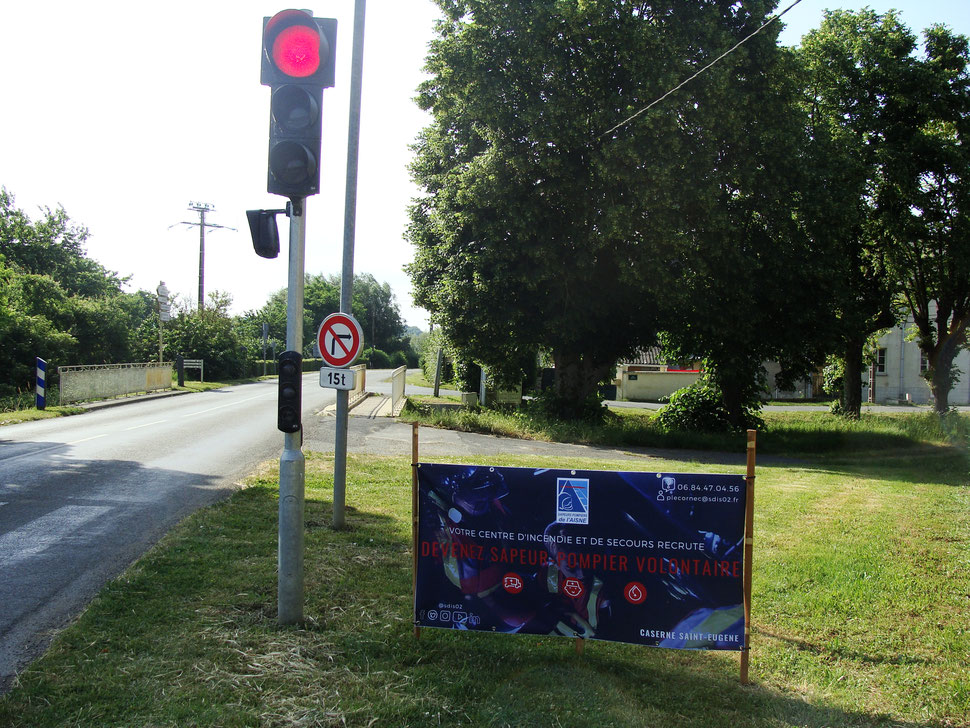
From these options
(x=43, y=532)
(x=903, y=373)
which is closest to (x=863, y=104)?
(x=43, y=532)

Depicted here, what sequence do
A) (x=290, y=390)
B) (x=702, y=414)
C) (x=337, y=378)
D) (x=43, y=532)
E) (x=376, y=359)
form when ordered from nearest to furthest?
(x=290, y=390) → (x=337, y=378) → (x=43, y=532) → (x=702, y=414) → (x=376, y=359)

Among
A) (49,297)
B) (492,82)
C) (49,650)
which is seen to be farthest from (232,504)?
(49,297)

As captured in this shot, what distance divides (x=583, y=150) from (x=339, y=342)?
14.0m

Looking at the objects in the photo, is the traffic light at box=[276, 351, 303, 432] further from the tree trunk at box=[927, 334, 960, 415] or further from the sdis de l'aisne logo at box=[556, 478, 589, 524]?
the tree trunk at box=[927, 334, 960, 415]

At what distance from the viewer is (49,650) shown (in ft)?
14.6

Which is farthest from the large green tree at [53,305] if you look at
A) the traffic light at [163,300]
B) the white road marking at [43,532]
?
the white road marking at [43,532]

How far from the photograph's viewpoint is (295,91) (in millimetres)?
4840

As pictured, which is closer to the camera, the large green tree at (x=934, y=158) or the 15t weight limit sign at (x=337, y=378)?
the 15t weight limit sign at (x=337, y=378)

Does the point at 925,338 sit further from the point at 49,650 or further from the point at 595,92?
the point at 49,650

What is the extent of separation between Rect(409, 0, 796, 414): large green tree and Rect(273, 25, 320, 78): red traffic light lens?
13178 mm

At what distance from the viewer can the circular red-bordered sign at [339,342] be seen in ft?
21.1

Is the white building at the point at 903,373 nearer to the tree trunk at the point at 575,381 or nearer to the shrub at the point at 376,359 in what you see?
the tree trunk at the point at 575,381

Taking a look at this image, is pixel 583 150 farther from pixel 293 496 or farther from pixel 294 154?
pixel 293 496

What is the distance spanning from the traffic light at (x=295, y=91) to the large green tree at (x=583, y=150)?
1316 cm
